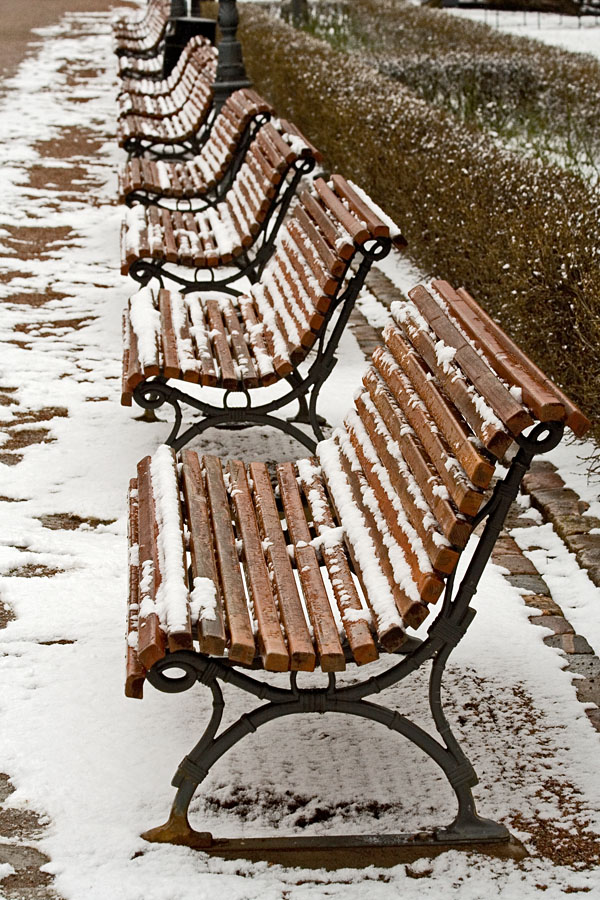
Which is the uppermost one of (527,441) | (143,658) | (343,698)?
(527,441)

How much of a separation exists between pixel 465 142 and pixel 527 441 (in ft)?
18.5

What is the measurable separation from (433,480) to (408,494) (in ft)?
0.45

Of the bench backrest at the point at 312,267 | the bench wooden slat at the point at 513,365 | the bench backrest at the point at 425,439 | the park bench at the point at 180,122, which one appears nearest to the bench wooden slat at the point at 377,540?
the bench backrest at the point at 425,439

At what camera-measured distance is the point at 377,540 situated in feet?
9.71

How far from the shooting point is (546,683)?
10.9 ft

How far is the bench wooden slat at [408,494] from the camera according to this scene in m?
2.52

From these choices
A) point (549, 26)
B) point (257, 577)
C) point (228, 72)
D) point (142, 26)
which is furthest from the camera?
point (549, 26)

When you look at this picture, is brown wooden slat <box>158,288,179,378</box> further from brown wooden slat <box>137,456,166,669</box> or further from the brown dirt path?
the brown dirt path

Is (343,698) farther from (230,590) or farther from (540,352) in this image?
(540,352)

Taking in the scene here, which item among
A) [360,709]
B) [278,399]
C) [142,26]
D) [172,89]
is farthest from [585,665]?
[142,26]

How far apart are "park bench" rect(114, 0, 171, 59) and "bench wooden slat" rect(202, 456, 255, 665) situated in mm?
9501

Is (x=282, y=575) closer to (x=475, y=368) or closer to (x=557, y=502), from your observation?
(x=475, y=368)

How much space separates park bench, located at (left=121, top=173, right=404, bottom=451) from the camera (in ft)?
13.4

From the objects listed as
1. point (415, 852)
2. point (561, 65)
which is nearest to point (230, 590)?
point (415, 852)
